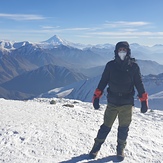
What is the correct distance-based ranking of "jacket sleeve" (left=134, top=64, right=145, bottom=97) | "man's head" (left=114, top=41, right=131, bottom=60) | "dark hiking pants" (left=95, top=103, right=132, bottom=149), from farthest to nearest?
1. "dark hiking pants" (left=95, top=103, right=132, bottom=149)
2. "jacket sleeve" (left=134, top=64, right=145, bottom=97)
3. "man's head" (left=114, top=41, right=131, bottom=60)

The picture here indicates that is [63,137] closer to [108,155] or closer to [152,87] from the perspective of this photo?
[108,155]

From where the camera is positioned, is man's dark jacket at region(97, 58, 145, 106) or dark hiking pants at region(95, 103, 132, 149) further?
dark hiking pants at region(95, 103, 132, 149)

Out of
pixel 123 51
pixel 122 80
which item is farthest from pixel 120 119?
pixel 123 51

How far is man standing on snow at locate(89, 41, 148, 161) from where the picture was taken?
7.13 m

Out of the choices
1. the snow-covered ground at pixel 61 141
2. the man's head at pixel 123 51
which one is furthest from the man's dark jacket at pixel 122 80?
the snow-covered ground at pixel 61 141

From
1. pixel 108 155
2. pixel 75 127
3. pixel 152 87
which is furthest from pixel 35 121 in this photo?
pixel 152 87

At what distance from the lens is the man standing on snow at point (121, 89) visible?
7133 millimetres

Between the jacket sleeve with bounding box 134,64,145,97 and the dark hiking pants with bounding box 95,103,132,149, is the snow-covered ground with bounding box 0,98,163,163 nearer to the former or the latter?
the dark hiking pants with bounding box 95,103,132,149

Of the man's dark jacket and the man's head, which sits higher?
the man's head

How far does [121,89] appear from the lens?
7.20m

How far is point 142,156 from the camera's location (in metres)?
8.18

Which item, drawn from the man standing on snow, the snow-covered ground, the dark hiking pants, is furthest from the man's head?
the snow-covered ground

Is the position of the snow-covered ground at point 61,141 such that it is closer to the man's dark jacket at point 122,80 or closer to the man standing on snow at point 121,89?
the man standing on snow at point 121,89

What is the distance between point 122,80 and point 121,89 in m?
0.24
